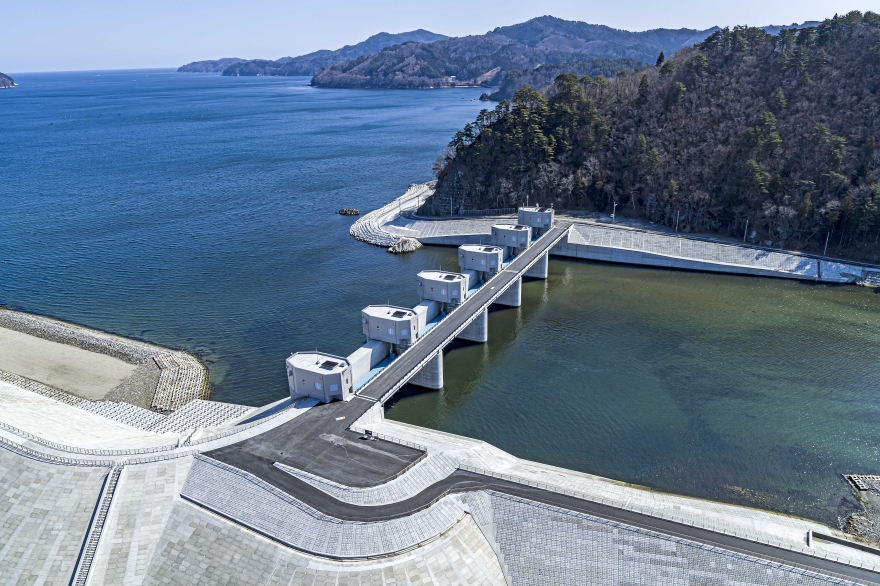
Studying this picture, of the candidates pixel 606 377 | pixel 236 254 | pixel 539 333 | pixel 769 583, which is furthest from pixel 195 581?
pixel 236 254

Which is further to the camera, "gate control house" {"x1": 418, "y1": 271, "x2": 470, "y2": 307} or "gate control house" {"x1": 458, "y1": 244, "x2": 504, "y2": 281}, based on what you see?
"gate control house" {"x1": 458, "y1": 244, "x2": 504, "y2": 281}

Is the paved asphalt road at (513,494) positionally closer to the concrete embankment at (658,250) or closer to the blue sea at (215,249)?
the blue sea at (215,249)

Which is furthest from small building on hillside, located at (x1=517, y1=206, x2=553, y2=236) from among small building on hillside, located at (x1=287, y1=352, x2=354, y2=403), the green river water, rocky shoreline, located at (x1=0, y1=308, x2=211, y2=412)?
rocky shoreline, located at (x1=0, y1=308, x2=211, y2=412)

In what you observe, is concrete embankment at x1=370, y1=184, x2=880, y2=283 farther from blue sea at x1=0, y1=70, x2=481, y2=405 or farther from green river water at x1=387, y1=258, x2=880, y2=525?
blue sea at x1=0, y1=70, x2=481, y2=405

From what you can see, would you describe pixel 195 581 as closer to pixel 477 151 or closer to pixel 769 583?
pixel 769 583

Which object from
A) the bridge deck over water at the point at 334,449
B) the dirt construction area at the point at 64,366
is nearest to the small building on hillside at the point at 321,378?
the bridge deck over water at the point at 334,449

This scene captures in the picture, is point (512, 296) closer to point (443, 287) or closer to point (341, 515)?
point (443, 287)
